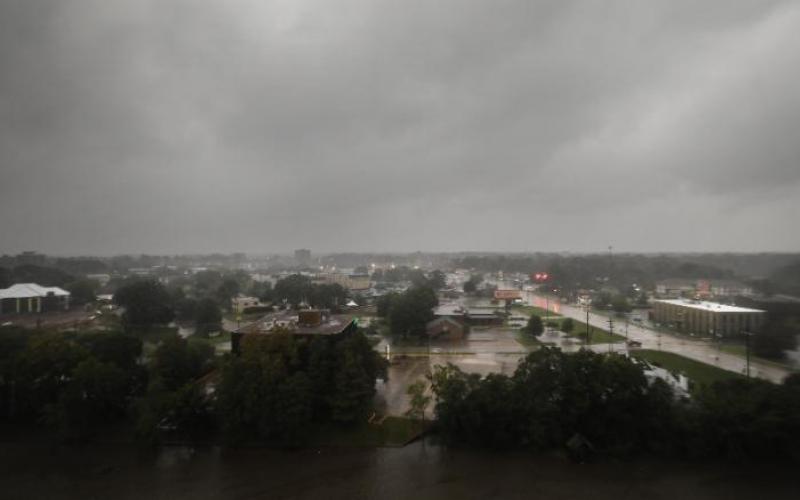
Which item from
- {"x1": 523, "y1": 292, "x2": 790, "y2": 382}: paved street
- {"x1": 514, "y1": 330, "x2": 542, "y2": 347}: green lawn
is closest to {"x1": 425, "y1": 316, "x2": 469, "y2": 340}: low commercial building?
{"x1": 514, "y1": 330, "x2": 542, "y2": 347}: green lawn

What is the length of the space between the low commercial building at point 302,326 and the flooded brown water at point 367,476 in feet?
10.6

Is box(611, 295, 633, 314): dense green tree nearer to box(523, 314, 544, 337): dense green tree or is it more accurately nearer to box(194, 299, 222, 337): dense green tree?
box(523, 314, 544, 337): dense green tree

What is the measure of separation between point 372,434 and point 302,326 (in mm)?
4342

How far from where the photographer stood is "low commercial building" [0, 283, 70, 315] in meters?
24.1

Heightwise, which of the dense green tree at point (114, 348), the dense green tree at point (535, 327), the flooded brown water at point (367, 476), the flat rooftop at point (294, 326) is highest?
the flat rooftop at point (294, 326)

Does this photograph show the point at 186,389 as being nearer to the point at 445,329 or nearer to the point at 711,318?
the point at 445,329

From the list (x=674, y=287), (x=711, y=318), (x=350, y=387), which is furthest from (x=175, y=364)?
(x=674, y=287)

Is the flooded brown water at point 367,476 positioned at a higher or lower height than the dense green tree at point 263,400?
lower

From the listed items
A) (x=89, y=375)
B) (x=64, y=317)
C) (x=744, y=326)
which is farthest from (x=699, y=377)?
(x=64, y=317)

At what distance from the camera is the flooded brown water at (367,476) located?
25.6 feet

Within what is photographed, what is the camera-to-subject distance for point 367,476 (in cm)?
845

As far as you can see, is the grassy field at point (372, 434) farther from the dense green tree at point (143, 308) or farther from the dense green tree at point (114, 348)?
the dense green tree at point (143, 308)

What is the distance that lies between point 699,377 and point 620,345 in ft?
14.7

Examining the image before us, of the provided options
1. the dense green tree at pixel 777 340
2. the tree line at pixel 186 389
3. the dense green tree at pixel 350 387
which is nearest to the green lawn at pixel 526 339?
the dense green tree at pixel 777 340
